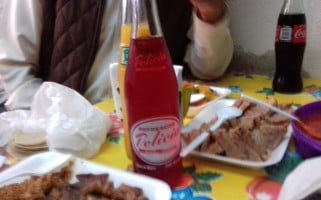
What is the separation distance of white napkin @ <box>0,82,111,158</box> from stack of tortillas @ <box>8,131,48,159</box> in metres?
0.02

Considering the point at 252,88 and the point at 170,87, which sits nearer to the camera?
the point at 170,87

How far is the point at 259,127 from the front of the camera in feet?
1.95

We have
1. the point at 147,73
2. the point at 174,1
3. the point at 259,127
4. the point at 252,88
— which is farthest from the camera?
the point at 174,1

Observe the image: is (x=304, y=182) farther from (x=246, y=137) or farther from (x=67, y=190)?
(x=67, y=190)

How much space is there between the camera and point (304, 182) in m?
0.42

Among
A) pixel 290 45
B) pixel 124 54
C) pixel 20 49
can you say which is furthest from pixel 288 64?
pixel 20 49

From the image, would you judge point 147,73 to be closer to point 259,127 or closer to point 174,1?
point 259,127

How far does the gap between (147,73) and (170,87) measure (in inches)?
1.3

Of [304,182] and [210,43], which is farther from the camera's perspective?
[210,43]

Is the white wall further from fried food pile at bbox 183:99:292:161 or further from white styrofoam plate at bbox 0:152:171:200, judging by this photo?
white styrofoam plate at bbox 0:152:171:200

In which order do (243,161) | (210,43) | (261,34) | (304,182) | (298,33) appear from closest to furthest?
(304,182)
(243,161)
(298,33)
(210,43)
(261,34)

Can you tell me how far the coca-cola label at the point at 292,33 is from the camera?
0.85 metres

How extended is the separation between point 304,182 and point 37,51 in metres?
0.91

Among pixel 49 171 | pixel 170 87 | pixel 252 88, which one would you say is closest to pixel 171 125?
pixel 170 87
